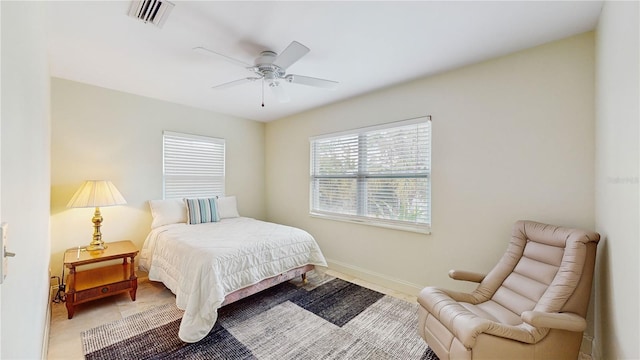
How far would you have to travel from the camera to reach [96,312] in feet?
8.48

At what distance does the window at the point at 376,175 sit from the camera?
9.89 feet

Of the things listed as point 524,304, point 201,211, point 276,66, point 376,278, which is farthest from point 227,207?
point 524,304

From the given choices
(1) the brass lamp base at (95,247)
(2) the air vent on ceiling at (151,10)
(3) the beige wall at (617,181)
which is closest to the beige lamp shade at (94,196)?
(1) the brass lamp base at (95,247)

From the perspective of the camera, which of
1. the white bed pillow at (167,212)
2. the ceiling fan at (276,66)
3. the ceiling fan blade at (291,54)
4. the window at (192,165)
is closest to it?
the ceiling fan blade at (291,54)

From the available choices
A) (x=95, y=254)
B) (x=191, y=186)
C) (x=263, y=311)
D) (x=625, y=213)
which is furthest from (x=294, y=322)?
(x=191, y=186)

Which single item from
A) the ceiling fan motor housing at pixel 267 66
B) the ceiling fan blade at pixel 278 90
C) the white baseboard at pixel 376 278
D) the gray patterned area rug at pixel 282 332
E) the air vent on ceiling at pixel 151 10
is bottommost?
the gray patterned area rug at pixel 282 332

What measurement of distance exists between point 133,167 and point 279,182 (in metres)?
2.17

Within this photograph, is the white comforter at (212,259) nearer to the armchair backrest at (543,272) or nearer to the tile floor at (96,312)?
the tile floor at (96,312)

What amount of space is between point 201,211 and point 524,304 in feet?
11.8

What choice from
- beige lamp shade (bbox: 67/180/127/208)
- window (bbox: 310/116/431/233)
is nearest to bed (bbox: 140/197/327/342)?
beige lamp shade (bbox: 67/180/127/208)

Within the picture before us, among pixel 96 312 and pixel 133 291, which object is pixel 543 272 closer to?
pixel 133 291

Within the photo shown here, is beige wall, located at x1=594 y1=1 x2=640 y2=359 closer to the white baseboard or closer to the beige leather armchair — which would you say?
the beige leather armchair

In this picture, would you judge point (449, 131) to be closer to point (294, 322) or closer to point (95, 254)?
point (294, 322)

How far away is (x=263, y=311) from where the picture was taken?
265cm
